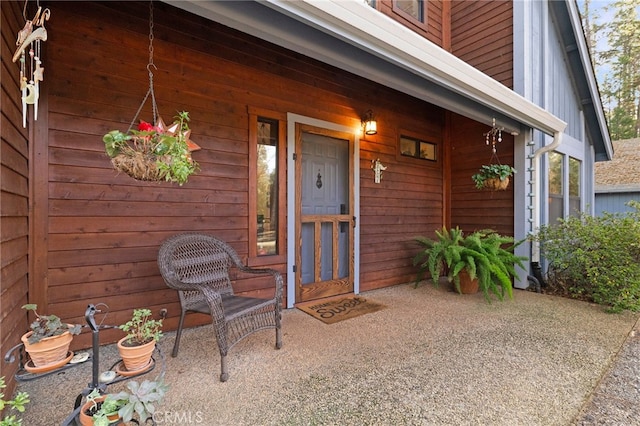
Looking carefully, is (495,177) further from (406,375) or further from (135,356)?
(135,356)

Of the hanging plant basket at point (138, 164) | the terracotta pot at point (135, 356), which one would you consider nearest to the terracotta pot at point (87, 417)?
the terracotta pot at point (135, 356)

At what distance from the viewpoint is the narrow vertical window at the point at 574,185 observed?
206 inches

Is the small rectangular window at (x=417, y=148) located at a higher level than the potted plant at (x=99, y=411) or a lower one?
higher

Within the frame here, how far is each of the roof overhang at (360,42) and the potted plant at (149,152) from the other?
2.34ft

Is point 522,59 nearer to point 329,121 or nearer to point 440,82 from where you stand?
point 440,82

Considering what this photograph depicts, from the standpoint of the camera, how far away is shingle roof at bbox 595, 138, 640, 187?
795 centimetres

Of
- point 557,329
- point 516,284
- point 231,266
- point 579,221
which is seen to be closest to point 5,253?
point 231,266

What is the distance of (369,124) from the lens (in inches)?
147

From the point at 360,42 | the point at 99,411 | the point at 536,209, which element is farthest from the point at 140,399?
the point at 536,209

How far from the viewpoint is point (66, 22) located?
2.13 m

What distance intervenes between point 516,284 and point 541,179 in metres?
1.52

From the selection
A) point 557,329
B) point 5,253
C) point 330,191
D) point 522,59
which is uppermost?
point 522,59

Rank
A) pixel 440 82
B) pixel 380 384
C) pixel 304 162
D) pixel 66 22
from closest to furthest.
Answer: pixel 380 384 < pixel 66 22 < pixel 440 82 < pixel 304 162

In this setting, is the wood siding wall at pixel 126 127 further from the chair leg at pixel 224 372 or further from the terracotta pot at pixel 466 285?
the terracotta pot at pixel 466 285
